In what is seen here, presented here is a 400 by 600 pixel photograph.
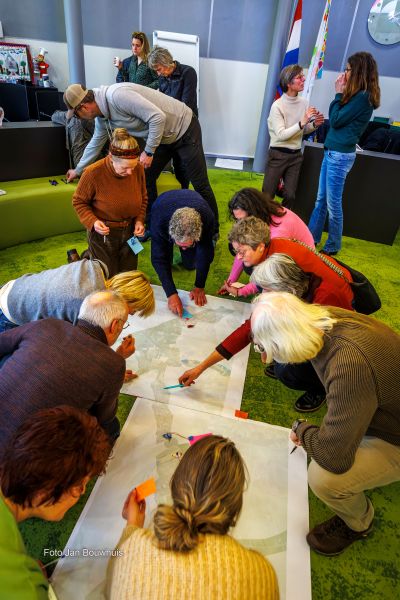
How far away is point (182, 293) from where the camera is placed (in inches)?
108

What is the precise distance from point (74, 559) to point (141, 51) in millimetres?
4237

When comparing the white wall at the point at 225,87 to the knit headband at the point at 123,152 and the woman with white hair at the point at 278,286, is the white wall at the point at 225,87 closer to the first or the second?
the knit headband at the point at 123,152

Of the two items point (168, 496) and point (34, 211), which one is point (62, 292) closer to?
point (168, 496)

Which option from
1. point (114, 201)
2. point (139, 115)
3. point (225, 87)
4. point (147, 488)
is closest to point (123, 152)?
point (114, 201)

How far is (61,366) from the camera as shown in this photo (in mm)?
1156

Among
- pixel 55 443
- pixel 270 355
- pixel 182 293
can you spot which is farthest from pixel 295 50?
pixel 55 443

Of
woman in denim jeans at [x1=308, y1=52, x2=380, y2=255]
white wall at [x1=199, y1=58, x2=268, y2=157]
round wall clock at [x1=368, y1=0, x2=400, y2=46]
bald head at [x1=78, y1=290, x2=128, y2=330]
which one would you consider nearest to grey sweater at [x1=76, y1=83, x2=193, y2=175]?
woman in denim jeans at [x1=308, y1=52, x2=380, y2=255]

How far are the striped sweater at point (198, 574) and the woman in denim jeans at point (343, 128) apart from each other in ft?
9.63

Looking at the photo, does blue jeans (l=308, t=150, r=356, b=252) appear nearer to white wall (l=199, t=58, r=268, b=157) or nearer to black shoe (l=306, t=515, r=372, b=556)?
black shoe (l=306, t=515, r=372, b=556)

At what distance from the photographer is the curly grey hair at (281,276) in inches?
64.3

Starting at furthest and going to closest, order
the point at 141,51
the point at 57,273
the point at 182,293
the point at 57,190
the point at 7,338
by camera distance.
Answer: the point at 141,51 → the point at 57,190 → the point at 182,293 → the point at 57,273 → the point at 7,338

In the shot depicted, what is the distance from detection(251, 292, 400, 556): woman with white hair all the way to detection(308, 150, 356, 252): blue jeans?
7.24 feet

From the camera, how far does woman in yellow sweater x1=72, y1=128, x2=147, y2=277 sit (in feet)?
6.87

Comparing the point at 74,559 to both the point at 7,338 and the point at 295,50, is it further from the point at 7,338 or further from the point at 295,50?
the point at 295,50
